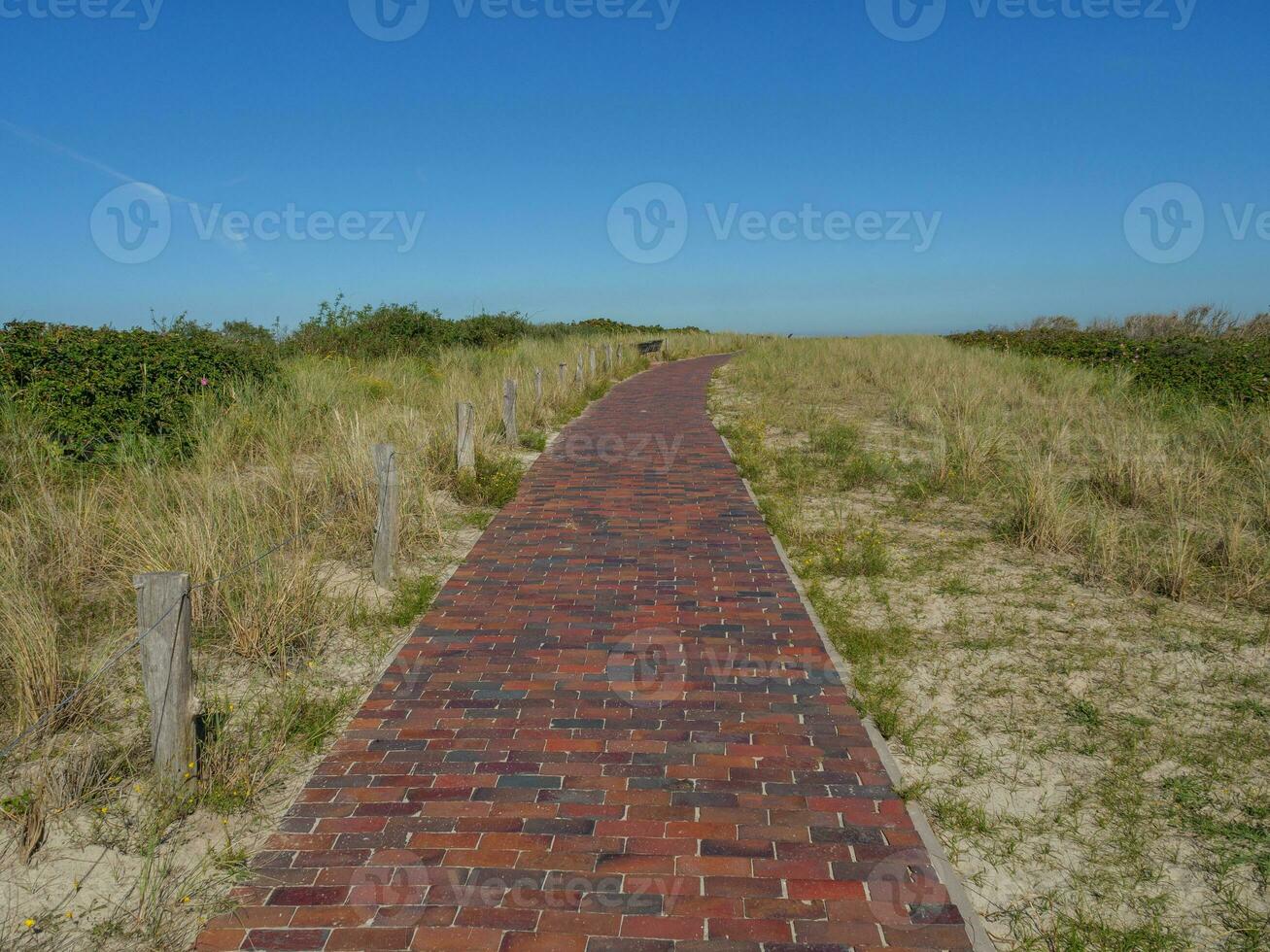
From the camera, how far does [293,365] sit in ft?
47.8

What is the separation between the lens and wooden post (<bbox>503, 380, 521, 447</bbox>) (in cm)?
1262

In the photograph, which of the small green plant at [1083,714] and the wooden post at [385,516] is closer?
the small green plant at [1083,714]

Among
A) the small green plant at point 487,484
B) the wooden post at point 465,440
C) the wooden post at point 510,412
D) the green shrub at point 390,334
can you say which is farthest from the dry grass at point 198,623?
the green shrub at point 390,334

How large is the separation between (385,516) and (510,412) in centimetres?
617

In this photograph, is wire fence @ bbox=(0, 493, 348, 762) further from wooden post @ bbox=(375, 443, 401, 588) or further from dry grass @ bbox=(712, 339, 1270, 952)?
dry grass @ bbox=(712, 339, 1270, 952)

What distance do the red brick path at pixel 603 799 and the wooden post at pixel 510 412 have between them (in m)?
6.16

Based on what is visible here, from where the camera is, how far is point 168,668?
3.68 metres

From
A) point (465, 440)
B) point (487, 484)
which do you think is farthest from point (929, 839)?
point (465, 440)

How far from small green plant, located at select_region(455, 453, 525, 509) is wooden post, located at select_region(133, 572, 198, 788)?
5.53 m

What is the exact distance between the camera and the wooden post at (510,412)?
497 inches

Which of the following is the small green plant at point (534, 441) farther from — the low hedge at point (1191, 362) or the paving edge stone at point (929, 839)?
the low hedge at point (1191, 362)

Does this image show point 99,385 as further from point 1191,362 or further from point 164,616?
point 1191,362

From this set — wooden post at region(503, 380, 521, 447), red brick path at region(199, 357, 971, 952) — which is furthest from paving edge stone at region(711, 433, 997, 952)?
wooden post at region(503, 380, 521, 447)

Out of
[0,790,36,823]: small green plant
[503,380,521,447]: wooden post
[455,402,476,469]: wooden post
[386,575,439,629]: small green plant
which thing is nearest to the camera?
[0,790,36,823]: small green plant
